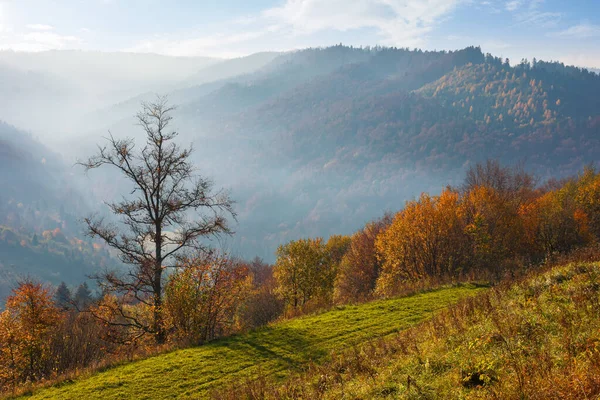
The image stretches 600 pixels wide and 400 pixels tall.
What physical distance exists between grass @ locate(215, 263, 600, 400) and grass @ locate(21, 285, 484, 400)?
1.33 metres

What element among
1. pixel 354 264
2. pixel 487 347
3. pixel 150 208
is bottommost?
pixel 354 264

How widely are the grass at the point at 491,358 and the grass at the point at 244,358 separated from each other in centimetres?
133

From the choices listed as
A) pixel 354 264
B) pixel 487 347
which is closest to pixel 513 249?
pixel 354 264

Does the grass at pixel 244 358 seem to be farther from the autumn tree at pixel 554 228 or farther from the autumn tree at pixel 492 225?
the autumn tree at pixel 554 228

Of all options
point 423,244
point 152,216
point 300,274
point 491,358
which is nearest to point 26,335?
point 152,216

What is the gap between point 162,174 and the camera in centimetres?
2098

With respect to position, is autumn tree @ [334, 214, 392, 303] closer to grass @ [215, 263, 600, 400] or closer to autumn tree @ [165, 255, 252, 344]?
autumn tree @ [165, 255, 252, 344]

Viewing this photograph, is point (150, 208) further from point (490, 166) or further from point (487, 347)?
point (490, 166)

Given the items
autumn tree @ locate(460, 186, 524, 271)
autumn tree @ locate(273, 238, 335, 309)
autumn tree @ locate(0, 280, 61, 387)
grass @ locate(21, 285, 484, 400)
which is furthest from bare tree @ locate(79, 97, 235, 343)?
autumn tree @ locate(460, 186, 524, 271)

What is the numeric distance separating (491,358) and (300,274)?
4247 cm

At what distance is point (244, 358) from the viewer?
46.0 feet

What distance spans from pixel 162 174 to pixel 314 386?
1485 cm

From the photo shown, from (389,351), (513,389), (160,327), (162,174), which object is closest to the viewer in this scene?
(513,389)

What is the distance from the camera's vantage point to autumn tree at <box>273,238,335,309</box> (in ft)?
162
